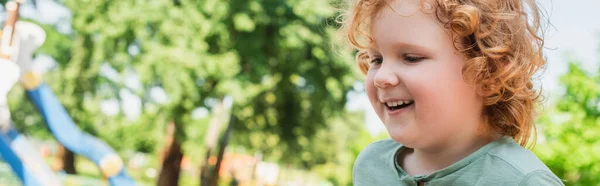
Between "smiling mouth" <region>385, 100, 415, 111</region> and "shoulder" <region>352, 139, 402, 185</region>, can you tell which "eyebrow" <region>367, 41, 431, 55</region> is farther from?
"shoulder" <region>352, 139, 402, 185</region>

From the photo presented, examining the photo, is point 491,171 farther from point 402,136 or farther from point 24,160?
point 24,160

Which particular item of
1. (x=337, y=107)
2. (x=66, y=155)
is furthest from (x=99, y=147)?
(x=66, y=155)

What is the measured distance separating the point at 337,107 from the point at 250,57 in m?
2.39

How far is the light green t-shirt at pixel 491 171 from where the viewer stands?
1084mm

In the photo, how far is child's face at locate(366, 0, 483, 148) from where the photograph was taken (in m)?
1.15

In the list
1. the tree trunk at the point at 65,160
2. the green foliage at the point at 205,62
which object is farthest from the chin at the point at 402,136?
the tree trunk at the point at 65,160

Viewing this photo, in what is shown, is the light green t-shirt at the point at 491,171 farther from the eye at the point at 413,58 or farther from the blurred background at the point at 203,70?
the blurred background at the point at 203,70

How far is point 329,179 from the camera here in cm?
3506

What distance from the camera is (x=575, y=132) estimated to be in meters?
6.76

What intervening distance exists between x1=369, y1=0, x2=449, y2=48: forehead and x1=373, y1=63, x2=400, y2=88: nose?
0.05 m

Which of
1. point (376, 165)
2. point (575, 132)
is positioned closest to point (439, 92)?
point (376, 165)

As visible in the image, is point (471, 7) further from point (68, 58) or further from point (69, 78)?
point (68, 58)

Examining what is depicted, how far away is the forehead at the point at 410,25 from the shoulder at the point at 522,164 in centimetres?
23

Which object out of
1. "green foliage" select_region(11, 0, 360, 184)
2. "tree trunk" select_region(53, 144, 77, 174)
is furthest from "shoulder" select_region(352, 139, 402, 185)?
"tree trunk" select_region(53, 144, 77, 174)
